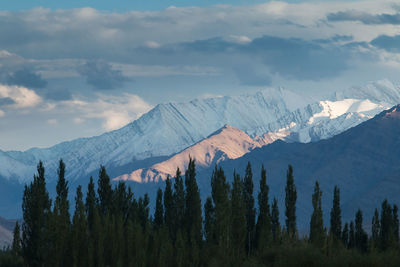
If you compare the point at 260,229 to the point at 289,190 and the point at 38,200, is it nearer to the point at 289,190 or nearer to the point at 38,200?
the point at 289,190

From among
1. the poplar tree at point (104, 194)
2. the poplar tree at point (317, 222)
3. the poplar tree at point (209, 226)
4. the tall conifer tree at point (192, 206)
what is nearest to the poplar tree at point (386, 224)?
the poplar tree at point (317, 222)

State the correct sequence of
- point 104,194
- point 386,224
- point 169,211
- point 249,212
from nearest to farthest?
point 249,212 → point 104,194 → point 169,211 → point 386,224

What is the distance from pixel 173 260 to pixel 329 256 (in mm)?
32269

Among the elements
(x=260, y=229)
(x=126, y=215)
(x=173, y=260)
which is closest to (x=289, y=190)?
(x=260, y=229)

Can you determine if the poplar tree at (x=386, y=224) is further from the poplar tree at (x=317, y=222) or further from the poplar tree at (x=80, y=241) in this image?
the poplar tree at (x=80, y=241)

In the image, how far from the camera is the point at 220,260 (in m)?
102

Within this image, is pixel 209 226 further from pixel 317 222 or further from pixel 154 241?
pixel 317 222

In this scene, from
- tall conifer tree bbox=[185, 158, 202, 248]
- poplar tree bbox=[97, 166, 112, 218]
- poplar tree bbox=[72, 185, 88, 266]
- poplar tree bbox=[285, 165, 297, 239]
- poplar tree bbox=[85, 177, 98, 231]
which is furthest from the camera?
poplar tree bbox=[285, 165, 297, 239]

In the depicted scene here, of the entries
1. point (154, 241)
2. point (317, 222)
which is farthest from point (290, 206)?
point (154, 241)

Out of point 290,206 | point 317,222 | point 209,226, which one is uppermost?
point 290,206

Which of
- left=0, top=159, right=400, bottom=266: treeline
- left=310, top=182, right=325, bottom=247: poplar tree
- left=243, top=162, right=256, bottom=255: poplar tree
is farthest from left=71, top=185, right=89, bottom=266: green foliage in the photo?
left=310, top=182, right=325, bottom=247: poplar tree

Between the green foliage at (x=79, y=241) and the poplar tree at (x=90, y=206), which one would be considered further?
the poplar tree at (x=90, y=206)

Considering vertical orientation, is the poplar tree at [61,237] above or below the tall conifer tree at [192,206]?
below

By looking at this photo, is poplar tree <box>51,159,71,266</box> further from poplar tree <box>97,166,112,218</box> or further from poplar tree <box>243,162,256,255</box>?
poplar tree <box>243,162,256,255</box>
